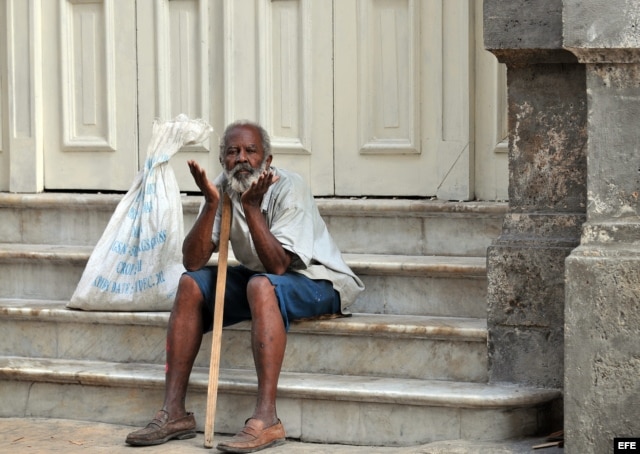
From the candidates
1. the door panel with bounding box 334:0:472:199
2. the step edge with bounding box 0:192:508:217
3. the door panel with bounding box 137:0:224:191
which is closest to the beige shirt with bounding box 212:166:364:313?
the step edge with bounding box 0:192:508:217

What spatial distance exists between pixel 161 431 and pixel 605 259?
196cm

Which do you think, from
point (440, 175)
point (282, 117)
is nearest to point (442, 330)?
point (440, 175)

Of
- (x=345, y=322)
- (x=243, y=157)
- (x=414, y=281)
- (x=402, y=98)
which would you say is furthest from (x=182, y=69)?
(x=345, y=322)

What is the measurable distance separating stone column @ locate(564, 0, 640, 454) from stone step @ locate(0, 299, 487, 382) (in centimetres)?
69

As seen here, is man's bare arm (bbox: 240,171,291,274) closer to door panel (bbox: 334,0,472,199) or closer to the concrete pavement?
the concrete pavement

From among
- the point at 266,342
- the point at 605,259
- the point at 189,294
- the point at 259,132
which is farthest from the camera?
the point at 259,132

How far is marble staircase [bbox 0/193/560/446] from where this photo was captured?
5.55 m

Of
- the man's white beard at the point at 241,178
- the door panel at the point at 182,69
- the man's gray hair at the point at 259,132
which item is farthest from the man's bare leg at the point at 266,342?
the door panel at the point at 182,69

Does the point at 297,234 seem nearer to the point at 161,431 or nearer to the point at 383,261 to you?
the point at 383,261

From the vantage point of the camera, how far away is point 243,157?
5840 mm

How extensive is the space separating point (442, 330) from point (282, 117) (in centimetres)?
175

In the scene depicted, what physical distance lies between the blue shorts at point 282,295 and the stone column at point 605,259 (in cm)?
121

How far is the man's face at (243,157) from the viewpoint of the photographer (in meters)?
5.84

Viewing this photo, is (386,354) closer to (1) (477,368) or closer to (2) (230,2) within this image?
(1) (477,368)
